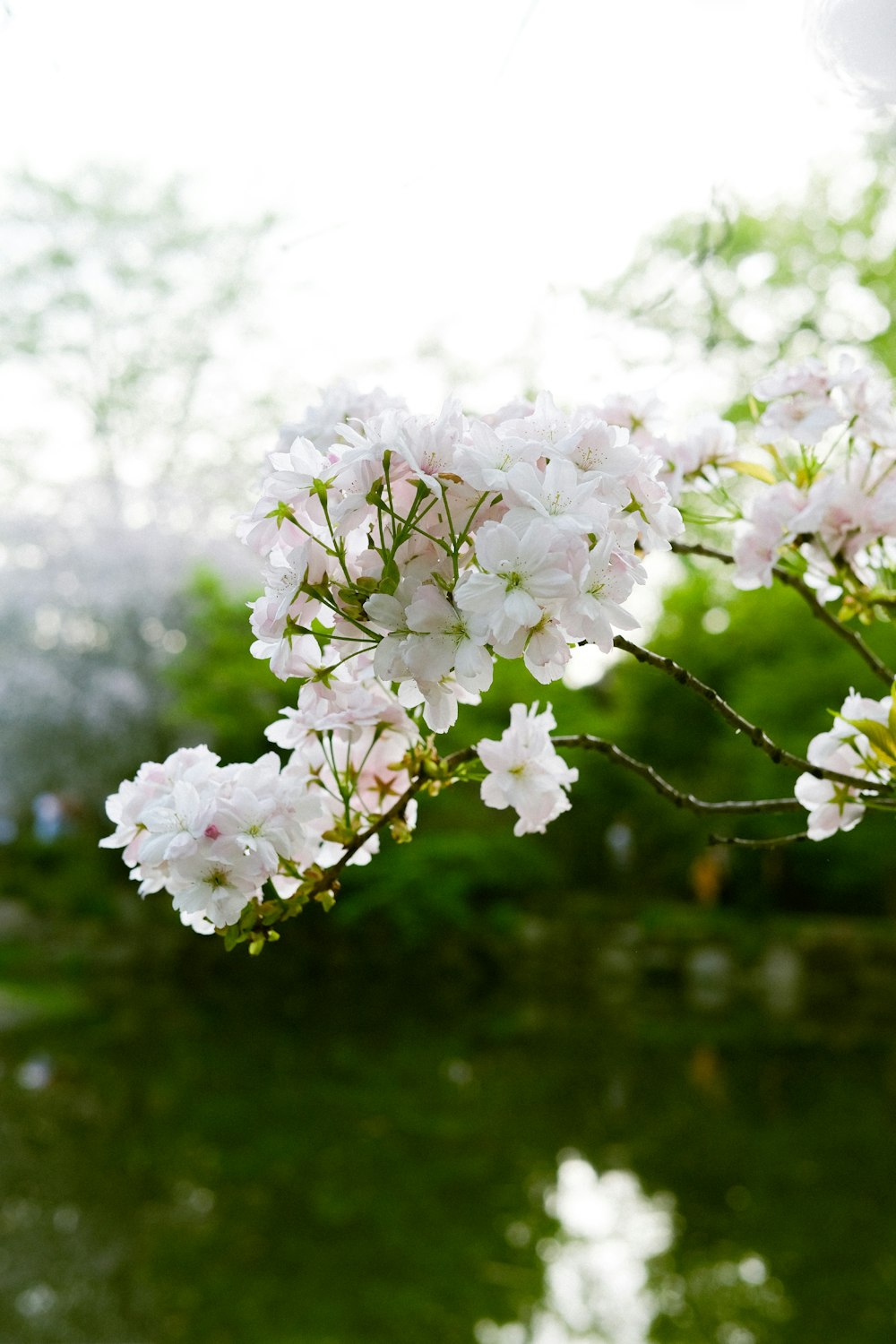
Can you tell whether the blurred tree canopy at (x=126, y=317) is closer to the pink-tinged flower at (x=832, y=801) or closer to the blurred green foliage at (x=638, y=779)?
the blurred green foliage at (x=638, y=779)

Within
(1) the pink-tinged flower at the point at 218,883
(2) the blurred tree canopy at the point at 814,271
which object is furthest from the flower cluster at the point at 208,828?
(2) the blurred tree canopy at the point at 814,271

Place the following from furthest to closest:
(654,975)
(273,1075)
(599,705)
→ (599,705), (654,975), (273,1075)

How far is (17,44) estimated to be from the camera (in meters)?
1.20

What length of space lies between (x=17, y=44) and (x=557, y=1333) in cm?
246

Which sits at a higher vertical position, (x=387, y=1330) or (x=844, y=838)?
(x=844, y=838)

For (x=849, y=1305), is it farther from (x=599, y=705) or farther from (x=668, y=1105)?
(x=599, y=705)

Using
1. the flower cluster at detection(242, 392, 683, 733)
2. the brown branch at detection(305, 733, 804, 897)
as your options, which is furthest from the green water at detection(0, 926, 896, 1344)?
the flower cluster at detection(242, 392, 683, 733)

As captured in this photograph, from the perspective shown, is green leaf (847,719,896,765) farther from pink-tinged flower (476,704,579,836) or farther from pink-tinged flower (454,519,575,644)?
pink-tinged flower (454,519,575,644)

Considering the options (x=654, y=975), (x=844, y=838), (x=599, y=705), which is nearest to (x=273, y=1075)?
(x=654, y=975)

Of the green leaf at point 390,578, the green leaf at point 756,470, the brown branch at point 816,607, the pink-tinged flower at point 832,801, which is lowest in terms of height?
the green leaf at point 390,578

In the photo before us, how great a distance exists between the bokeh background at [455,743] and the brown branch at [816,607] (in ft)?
0.76

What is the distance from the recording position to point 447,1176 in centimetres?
366

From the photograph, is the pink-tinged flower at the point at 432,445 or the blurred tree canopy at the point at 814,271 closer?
the pink-tinged flower at the point at 432,445

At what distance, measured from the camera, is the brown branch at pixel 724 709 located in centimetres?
67
